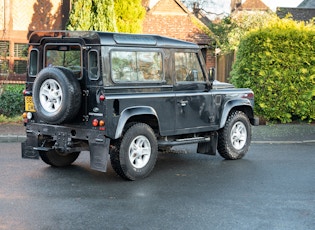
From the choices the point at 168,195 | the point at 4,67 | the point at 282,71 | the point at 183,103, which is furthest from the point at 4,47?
the point at 168,195

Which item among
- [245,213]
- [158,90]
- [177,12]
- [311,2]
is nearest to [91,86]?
[158,90]

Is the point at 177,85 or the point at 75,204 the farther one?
the point at 177,85

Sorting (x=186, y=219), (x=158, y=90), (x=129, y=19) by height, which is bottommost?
(x=186, y=219)

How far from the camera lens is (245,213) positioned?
577cm

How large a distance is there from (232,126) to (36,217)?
4.79 meters

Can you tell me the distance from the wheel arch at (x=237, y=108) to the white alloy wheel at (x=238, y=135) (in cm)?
32

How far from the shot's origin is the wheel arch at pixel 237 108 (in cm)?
905

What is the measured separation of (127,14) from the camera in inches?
691

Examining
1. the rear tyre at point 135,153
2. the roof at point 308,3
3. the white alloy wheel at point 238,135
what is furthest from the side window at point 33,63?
the roof at point 308,3

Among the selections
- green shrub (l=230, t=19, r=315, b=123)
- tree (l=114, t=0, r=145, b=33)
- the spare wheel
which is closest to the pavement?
green shrub (l=230, t=19, r=315, b=123)

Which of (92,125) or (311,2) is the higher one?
(311,2)

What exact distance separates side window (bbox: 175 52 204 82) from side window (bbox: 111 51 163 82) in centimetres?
44

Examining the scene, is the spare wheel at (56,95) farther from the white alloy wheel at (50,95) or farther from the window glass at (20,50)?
the window glass at (20,50)

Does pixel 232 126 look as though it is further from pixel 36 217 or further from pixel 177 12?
pixel 177 12
